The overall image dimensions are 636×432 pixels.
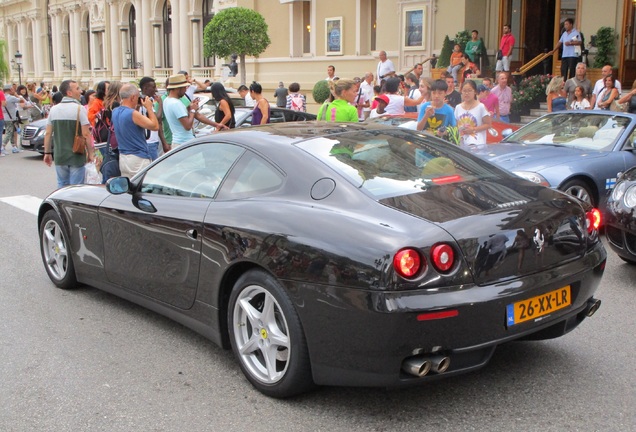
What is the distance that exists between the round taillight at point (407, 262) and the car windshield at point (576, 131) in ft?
18.8

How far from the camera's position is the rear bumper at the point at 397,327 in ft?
10.8

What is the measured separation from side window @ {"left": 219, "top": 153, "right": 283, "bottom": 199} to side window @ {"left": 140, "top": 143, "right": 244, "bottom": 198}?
10 centimetres

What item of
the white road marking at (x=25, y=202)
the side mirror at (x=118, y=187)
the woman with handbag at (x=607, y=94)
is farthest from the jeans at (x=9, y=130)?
Answer: the side mirror at (x=118, y=187)

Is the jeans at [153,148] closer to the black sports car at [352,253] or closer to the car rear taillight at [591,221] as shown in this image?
the black sports car at [352,253]

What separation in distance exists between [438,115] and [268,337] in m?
5.30

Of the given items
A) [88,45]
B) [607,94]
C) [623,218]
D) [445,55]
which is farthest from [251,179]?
[88,45]

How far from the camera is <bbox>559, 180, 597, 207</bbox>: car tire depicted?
24.9ft

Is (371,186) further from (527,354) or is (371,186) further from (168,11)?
(168,11)

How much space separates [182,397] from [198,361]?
53 centimetres

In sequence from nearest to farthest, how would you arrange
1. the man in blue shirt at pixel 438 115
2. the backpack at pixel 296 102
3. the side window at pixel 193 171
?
the side window at pixel 193 171 → the man in blue shirt at pixel 438 115 → the backpack at pixel 296 102

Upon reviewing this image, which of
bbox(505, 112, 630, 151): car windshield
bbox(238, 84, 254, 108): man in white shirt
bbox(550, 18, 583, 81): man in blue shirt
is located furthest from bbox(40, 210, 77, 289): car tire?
bbox(550, 18, 583, 81): man in blue shirt

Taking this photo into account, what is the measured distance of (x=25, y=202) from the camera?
11.0 meters

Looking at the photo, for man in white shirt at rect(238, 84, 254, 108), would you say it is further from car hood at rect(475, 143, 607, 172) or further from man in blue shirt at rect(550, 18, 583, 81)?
car hood at rect(475, 143, 607, 172)

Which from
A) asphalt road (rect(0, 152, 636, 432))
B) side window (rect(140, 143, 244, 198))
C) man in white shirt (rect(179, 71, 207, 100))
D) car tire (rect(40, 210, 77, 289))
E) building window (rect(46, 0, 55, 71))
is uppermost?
building window (rect(46, 0, 55, 71))
